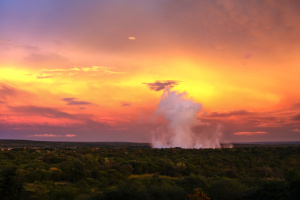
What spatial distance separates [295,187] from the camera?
19609 mm

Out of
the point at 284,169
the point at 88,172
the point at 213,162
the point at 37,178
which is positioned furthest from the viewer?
the point at 213,162

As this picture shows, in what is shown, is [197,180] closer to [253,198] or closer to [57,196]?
[253,198]

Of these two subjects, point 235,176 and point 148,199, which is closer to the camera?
point 148,199

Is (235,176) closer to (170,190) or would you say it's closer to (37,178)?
(170,190)

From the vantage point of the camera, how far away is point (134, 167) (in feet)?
149

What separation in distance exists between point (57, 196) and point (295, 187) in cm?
1892

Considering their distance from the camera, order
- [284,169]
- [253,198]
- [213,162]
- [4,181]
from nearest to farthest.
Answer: [253,198]
[4,181]
[284,169]
[213,162]

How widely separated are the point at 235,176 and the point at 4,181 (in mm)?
30461

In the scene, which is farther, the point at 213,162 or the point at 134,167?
the point at 213,162

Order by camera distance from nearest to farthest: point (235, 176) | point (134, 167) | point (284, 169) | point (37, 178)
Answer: point (37, 178) → point (235, 176) → point (134, 167) → point (284, 169)

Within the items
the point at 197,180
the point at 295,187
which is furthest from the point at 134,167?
the point at 295,187

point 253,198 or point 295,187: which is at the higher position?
Result: point 295,187

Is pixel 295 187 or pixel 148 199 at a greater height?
pixel 295 187

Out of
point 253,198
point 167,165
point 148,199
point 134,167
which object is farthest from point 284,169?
point 148,199
